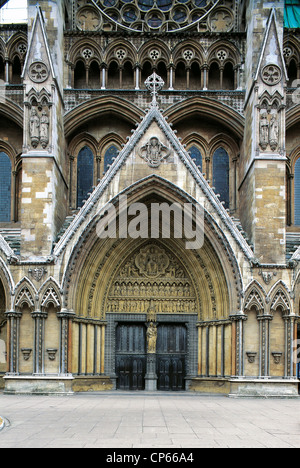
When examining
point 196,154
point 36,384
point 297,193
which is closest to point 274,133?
point 297,193

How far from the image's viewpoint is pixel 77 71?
24875 mm

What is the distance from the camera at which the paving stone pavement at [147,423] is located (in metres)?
10.1

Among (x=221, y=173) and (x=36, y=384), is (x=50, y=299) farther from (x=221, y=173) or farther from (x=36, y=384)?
(x=221, y=173)

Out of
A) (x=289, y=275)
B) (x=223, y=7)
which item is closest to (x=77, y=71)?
(x=223, y=7)

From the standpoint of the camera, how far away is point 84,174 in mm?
24766

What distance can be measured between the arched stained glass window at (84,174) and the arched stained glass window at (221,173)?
16.6 ft

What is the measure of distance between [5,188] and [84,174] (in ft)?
10.5

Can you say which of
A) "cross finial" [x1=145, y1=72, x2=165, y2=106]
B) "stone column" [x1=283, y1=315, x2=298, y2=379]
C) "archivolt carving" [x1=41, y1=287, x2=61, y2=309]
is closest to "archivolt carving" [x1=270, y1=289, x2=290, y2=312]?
"stone column" [x1=283, y1=315, x2=298, y2=379]

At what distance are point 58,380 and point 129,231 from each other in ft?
20.0

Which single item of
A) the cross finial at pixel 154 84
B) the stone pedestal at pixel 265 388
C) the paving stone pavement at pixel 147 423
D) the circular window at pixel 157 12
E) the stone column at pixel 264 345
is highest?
the circular window at pixel 157 12

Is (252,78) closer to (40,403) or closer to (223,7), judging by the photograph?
(223,7)

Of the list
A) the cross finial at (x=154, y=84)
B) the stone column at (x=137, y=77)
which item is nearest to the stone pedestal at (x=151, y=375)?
the cross finial at (x=154, y=84)

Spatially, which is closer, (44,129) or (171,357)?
(44,129)

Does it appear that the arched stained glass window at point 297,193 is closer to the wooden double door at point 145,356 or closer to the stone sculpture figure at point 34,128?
the wooden double door at point 145,356
